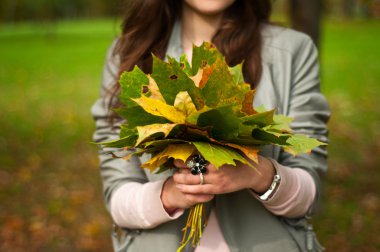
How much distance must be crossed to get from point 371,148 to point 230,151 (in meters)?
5.95

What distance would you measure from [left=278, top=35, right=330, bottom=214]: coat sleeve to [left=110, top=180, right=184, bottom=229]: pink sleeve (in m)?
0.58

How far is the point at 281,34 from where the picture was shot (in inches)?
94.5

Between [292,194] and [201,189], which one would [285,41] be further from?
[201,189]

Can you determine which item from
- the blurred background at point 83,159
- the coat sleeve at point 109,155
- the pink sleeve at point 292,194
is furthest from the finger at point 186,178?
the blurred background at point 83,159

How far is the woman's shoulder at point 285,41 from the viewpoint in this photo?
7.73ft

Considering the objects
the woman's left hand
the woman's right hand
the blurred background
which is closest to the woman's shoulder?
the blurred background

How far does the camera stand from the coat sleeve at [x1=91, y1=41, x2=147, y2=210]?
2.29m

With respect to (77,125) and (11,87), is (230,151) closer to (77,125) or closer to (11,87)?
(77,125)

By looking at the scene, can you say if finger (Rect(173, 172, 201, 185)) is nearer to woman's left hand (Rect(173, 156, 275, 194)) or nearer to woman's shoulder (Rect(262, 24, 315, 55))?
woman's left hand (Rect(173, 156, 275, 194))

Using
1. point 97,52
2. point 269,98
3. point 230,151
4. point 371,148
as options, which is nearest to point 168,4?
point 269,98

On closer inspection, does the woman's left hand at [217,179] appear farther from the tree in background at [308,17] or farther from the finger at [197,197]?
the tree in background at [308,17]

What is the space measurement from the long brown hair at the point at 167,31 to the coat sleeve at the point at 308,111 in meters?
0.20

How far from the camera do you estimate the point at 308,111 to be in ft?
7.36

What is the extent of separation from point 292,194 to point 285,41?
28.9 inches
